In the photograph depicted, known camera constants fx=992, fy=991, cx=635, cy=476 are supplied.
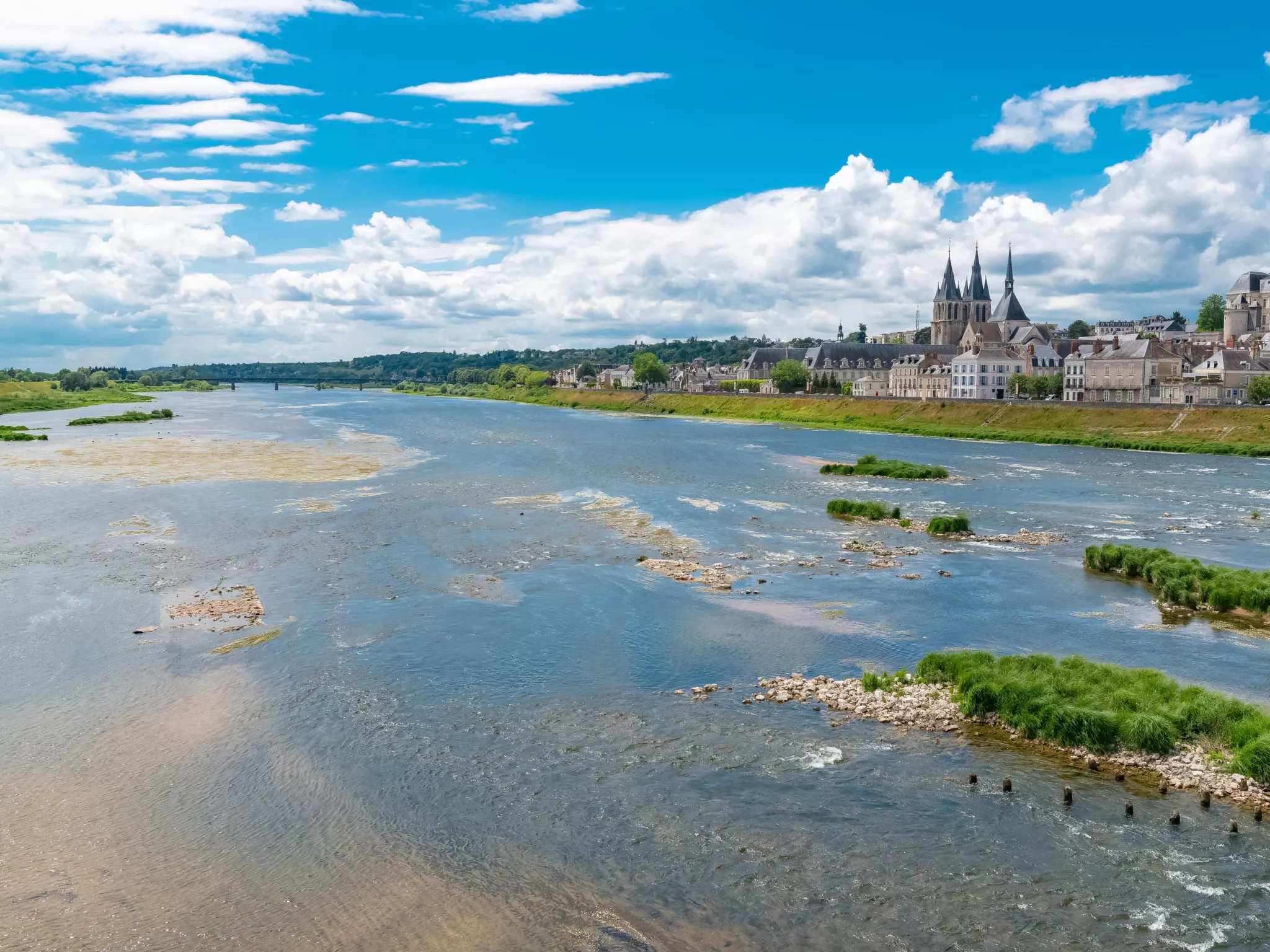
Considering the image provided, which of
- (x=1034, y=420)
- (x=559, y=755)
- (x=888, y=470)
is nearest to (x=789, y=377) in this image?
(x=1034, y=420)

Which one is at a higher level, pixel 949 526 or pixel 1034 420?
pixel 1034 420

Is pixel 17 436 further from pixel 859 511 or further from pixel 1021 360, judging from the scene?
pixel 1021 360

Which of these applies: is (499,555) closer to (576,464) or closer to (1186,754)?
(1186,754)

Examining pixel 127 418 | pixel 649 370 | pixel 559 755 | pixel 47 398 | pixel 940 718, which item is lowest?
pixel 559 755

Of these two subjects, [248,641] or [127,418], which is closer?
[248,641]

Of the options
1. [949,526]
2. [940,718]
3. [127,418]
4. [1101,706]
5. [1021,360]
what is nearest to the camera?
[1101,706]

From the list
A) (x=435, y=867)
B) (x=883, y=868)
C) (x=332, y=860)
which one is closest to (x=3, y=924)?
(x=332, y=860)

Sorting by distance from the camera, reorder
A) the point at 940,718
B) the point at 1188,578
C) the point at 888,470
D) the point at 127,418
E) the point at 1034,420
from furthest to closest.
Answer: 1. the point at 127,418
2. the point at 1034,420
3. the point at 888,470
4. the point at 1188,578
5. the point at 940,718
